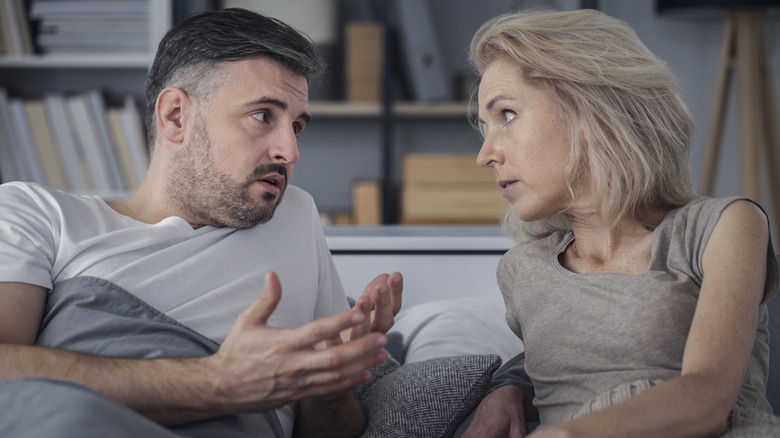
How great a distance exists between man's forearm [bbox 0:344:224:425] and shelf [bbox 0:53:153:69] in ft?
6.19

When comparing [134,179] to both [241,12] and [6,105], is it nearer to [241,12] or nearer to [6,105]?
[6,105]

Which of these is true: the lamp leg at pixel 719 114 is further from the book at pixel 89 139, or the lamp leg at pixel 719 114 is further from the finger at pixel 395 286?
the book at pixel 89 139

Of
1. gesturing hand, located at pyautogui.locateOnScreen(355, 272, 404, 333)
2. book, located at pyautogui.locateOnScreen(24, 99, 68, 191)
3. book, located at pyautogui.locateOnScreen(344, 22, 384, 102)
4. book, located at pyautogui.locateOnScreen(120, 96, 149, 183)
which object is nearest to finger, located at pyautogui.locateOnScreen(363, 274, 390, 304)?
gesturing hand, located at pyautogui.locateOnScreen(355, 272, 404, 333)

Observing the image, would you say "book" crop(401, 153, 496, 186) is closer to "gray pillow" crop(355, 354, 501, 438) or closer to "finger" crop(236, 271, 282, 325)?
"gray pillow" crop(355, 354, 501, 438)

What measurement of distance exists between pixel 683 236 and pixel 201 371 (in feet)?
1.97

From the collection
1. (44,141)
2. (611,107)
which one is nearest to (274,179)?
(611,107)

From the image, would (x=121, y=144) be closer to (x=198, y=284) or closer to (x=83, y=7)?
(x=83, y=7)

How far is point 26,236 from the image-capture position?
0.93m

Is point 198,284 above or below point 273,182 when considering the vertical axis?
below

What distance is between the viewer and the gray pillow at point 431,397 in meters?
1.00

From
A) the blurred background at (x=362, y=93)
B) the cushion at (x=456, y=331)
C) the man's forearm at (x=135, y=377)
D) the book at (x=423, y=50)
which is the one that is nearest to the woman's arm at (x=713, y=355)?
the man's forearm at (x=135, y=377)

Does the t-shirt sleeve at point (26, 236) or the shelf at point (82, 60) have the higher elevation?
the t-shirt sleeve at point (26, 236)

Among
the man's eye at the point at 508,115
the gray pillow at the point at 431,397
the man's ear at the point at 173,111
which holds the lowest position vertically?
the gray pillow at the point at 431,397

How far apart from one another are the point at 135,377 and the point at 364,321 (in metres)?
0.26
